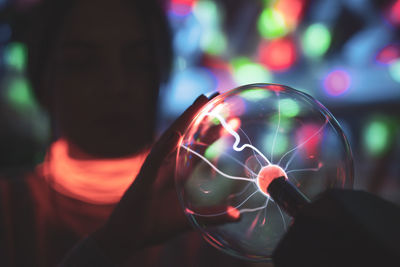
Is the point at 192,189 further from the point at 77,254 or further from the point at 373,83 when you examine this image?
the point at 373,83

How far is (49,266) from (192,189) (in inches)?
25.6

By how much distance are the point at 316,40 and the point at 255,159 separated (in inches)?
115

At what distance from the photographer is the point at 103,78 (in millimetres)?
849

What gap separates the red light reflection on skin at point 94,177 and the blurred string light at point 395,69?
Result: 2767mm

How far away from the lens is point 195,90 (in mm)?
2984

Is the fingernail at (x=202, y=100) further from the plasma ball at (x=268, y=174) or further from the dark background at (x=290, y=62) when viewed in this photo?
the dark background at (x=290, y=62)

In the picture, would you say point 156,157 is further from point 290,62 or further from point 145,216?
point 290,62

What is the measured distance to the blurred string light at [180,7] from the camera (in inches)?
107

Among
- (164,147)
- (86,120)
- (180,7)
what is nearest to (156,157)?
(164,147)

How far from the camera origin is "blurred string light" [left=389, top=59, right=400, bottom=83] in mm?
2695

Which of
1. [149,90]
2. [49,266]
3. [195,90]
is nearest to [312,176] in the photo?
[149,90]

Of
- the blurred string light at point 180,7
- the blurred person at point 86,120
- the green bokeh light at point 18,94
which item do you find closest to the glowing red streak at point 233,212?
the blurred person at point 86,120

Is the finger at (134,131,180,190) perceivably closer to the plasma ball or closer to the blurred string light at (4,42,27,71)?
the plasma ball

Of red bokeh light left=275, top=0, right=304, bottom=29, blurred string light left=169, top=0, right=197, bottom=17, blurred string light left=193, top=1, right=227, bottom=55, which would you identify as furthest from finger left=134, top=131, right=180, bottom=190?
red bokeh light left=275, top=0, right=304, bottom=29
